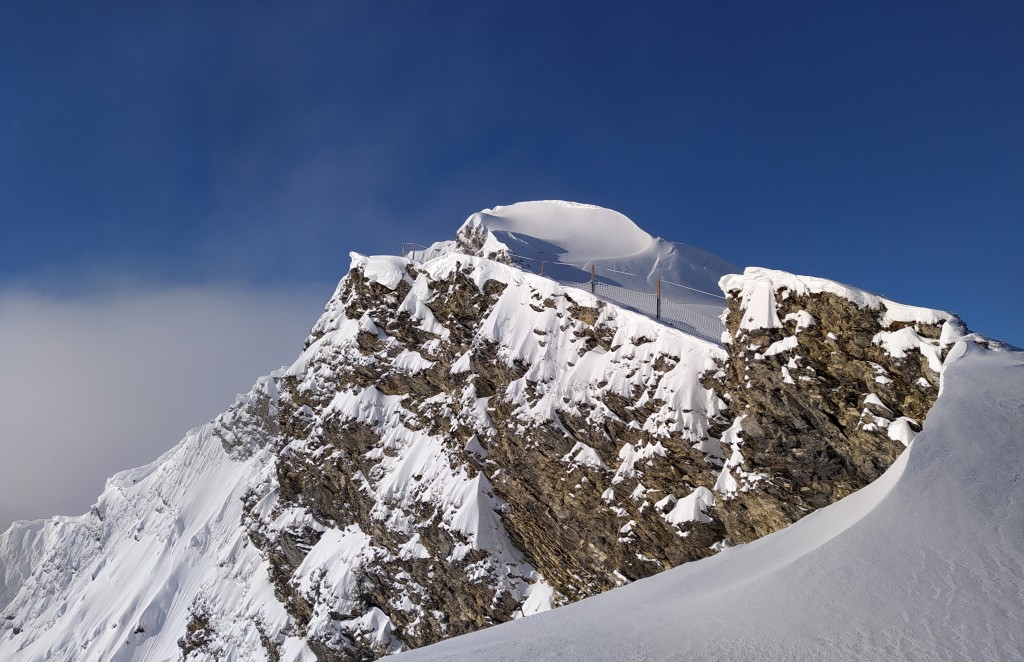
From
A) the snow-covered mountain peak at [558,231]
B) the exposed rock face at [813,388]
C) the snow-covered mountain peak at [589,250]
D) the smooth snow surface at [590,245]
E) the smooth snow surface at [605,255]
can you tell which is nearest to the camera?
the exposed rock face at [813,388]

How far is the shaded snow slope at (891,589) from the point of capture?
6285 millimetres

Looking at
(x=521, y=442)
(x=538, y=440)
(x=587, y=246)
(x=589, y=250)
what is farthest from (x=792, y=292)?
(x=587, y=246)

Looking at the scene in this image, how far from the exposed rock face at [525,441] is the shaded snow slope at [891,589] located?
3178 mm

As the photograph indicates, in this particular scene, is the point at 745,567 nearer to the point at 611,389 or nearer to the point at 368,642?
the point at 611,389

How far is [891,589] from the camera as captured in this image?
277 inches

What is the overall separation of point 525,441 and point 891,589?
17635 mm

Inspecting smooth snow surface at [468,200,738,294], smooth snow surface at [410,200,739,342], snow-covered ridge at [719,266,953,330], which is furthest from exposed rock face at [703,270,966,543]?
smooth snow surface at [468,200,738,294]

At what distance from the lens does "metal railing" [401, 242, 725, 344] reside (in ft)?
70.3

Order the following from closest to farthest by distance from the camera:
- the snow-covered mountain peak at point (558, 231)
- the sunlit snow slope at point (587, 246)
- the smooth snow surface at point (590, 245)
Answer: the sunlit snow slope at point (587, 246)
the smooth snow surface at point (590, 245)
the snow-covered mountain peak at point (558, 231)

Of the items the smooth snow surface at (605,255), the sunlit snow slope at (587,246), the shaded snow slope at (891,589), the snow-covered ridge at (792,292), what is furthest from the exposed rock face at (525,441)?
the sunlit snow slope at (587,246)

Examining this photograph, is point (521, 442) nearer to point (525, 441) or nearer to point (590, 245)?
point (525, 441)

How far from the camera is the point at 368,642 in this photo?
31.9 m

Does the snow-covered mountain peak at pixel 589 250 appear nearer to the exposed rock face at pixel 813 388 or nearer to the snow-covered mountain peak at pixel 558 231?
the snow-covered mountain peak at pixel 558 231

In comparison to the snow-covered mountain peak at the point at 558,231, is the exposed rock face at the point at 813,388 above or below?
below
